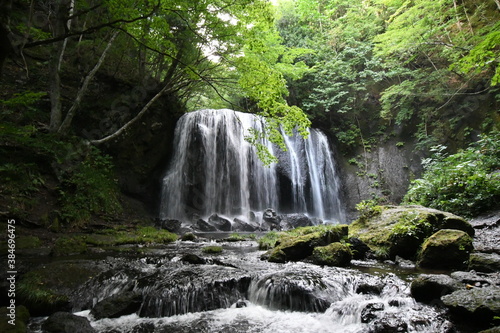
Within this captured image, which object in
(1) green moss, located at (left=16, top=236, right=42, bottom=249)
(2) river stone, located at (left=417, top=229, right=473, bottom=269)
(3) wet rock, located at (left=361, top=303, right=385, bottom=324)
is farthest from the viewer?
(1) green moss, located at (left=16, top=236, right=42, bottom=249)

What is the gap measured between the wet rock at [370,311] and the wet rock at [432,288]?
53 cm

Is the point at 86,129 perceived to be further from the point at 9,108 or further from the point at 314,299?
the point at 314,299

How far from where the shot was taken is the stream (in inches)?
127

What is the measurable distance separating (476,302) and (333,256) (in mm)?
2661

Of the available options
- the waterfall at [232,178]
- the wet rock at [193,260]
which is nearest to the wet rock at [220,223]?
the waterfall at [232,178]

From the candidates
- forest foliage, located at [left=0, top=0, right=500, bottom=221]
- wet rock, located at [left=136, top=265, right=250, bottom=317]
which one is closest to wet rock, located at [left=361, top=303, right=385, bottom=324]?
wet rock, located at [left=136, top=265, right=250, bottom=317]

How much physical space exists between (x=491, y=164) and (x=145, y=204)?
1517cm

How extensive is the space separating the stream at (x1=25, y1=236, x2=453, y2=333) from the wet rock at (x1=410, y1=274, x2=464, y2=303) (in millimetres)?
147

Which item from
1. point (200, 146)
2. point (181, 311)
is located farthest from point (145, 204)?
point (181, 311)

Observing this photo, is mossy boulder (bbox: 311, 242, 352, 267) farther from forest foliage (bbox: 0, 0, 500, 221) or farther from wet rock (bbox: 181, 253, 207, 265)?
forest foliage (bbox: 0, 0, 500, 221)

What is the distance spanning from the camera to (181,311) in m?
3.74

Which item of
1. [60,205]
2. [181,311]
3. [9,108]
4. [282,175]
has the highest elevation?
[9,108]

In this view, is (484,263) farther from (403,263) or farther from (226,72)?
(226,72)

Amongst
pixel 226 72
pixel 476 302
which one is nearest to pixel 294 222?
pixel 226 72
